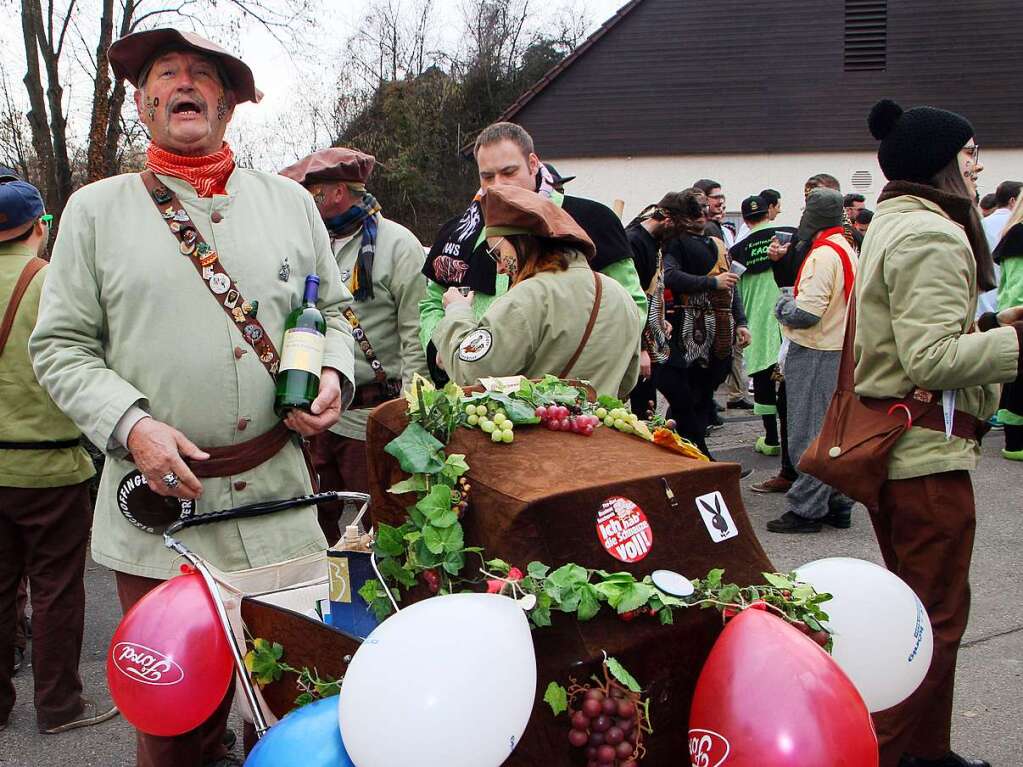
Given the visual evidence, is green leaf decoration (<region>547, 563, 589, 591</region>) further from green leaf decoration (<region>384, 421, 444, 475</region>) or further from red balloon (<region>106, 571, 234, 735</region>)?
red balloon (<region>106, 571, 234, 735</region>)

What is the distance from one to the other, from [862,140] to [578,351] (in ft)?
72.7

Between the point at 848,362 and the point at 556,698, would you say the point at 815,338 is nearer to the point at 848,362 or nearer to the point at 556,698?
the point at 848,362

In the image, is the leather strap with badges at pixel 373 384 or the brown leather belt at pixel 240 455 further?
the leather strap with badges at pixel 373 384

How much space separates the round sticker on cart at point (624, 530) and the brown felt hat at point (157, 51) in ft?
5.53

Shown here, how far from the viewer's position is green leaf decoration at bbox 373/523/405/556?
204 centimetres

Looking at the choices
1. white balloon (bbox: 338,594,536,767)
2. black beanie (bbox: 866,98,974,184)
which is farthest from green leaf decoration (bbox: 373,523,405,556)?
black beanie (bbox: 866,98,974,184)

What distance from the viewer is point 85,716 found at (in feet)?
12.5

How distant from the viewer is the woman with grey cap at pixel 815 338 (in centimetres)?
576

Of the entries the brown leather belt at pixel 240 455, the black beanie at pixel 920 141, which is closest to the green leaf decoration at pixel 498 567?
the brown leather belt at pixel 240 455

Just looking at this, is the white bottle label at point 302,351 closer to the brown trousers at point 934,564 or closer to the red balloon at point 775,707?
the red balloon at point 775,707

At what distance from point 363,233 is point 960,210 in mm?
2525

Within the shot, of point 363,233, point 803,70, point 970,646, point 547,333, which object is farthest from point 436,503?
point 803,70

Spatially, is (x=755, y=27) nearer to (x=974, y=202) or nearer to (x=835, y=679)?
(x=974, y=202)

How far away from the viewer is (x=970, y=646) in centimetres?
431
